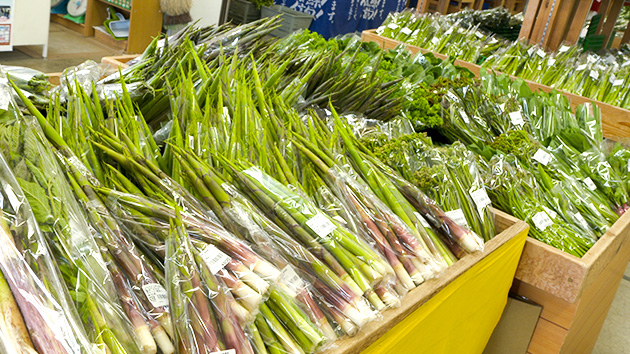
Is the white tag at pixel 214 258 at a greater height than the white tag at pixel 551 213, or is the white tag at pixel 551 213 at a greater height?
the white tag at pixel 214 258

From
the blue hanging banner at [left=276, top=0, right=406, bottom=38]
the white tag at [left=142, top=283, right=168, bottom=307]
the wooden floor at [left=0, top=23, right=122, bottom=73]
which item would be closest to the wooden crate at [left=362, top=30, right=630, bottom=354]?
the white tag at [left=142, top=283, right=168, bottom=307]

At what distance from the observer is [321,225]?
1.20 metres

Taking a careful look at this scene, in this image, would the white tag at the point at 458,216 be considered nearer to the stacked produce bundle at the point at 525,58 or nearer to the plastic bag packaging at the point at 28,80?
the plastic bag packaging at the point at 28,80

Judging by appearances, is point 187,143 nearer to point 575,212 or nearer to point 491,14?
point 575,212

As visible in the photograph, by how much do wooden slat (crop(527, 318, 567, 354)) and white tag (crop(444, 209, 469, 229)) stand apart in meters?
0.63

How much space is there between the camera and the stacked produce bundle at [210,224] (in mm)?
897

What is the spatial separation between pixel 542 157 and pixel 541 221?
0.40 meters

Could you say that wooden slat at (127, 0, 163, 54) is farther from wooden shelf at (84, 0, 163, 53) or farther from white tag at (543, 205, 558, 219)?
white tag at (543, 205, 558, 219)

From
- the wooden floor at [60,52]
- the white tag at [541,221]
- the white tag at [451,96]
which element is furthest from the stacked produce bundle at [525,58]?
the wooden floor at [60,52]

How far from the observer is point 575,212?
1.99 meters

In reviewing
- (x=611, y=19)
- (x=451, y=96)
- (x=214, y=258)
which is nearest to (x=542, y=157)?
(x=451, y=96)

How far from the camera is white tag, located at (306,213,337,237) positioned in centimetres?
119

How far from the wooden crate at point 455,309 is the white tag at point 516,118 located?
2.67 feet

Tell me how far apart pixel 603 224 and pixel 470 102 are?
0.77 m
